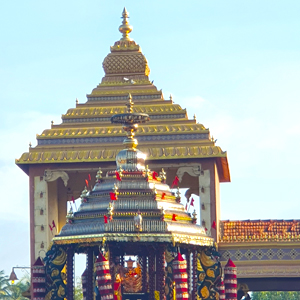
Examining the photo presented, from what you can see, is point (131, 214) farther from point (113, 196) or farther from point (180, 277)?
point (180, 277)

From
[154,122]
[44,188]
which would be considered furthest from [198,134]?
[44,188]

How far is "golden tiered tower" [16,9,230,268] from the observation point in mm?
76062

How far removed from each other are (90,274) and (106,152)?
59.4 feet

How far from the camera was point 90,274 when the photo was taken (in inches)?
2319

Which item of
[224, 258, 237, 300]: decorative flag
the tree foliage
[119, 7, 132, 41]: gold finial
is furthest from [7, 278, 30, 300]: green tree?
[224, 258, 237, 300]: decorative flag

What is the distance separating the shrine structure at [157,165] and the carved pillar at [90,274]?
52.4 ft

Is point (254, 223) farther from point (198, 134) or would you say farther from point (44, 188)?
point (44, 188)

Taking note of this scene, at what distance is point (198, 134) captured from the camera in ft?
253

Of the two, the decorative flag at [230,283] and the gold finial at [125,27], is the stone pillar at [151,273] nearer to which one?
the decorative flag at [230,283]

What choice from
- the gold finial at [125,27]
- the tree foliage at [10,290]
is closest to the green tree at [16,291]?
the tree foliage at [10,290]

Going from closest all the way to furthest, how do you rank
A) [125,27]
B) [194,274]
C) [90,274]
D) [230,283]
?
[90,274], [194,274], [230,283], [125,27]

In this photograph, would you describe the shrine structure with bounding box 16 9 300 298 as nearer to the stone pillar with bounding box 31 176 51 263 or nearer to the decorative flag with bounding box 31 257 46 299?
the stone pillar with bounding box 31 176 51 263

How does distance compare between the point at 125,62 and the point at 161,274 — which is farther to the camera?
the point at 125,62

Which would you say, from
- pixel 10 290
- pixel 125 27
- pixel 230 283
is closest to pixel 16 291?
pixel 10 290
